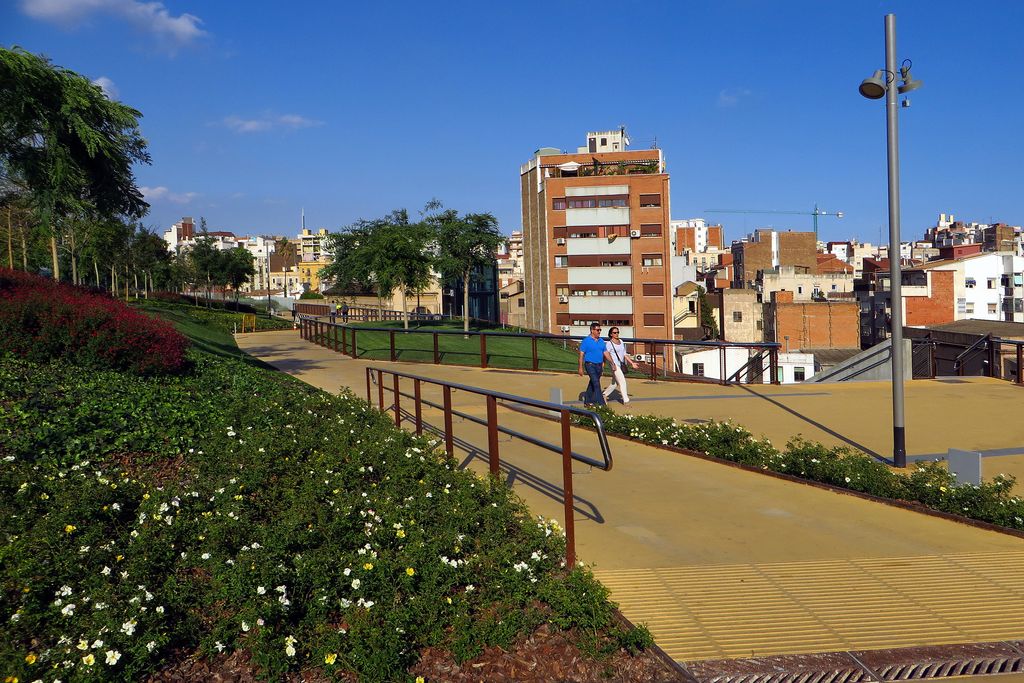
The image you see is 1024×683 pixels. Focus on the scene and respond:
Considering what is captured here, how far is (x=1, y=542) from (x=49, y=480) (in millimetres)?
1188

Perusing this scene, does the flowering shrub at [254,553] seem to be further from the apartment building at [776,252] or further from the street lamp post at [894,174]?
the apartment building at [776,252]

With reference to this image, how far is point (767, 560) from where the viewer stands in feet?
17.9

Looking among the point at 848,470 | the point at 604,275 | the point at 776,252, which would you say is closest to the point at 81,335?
the point at 848,470

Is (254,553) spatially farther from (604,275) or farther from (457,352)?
(604,275)

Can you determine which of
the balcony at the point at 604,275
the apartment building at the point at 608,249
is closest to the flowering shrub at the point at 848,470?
the apartment building at the point at 608,249

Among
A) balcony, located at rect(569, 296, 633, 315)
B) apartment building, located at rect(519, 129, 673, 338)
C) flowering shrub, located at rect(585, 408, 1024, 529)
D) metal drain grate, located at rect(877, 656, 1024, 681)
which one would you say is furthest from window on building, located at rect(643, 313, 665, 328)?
metal drain grate, located at rect(877, 656, 1024, 681)

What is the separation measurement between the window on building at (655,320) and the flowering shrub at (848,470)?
2420 inches

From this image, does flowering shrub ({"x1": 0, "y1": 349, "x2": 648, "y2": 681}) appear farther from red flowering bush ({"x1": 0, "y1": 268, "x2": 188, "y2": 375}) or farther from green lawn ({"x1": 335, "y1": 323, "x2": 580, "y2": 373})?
green lawn ({"x1": 335, "y1": 323, "x2": 580, "y2": 373})

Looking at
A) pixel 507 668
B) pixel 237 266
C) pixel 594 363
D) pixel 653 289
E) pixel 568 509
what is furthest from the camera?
pixel 653 289

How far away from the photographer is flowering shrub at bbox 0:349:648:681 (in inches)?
159

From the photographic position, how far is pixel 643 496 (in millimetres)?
7160

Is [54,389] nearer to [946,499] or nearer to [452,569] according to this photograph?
[452,569]

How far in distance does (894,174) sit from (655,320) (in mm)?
62724

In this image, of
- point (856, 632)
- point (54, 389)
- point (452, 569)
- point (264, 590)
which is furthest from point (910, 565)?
point (54, 389)
